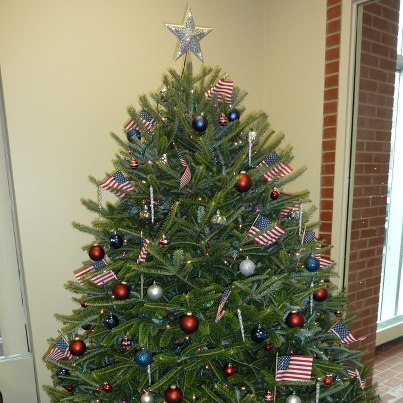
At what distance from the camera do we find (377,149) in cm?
222

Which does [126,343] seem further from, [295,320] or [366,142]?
[366,142]

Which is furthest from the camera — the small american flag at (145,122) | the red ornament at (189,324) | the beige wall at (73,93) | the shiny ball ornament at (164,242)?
the beige wall at (73,93)

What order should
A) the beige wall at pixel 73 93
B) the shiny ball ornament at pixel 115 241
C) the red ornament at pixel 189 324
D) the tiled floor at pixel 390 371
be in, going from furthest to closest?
1. the tiled floor at pixel 390 371
2. the beige wall at pixel 73 93
3. the shiny ball ornament at pixel 115 241
4. the red ornament at pixel 189 324

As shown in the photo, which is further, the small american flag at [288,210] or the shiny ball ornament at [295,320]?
the small american flag at [288,210]

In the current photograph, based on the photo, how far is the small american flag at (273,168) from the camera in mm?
1206

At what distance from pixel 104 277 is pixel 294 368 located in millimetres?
642

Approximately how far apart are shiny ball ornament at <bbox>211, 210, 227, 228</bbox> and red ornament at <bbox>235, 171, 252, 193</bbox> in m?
0.11

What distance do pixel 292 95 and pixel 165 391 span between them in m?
1.99

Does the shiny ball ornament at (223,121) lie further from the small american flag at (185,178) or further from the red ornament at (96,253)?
the red ornament at (96,253)

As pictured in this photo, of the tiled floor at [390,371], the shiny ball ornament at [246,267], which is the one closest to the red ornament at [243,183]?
the shiny ball ornament at [246,267]

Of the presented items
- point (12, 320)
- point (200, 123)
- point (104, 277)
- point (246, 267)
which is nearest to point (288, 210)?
point (246, 267)

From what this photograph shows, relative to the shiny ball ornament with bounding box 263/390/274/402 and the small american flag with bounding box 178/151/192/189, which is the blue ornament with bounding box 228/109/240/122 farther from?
the shiny ball ornament with bounding box 263/390/274/402

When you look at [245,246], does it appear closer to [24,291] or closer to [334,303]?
[334,303]

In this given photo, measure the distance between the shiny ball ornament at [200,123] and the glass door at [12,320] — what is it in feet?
4.22
